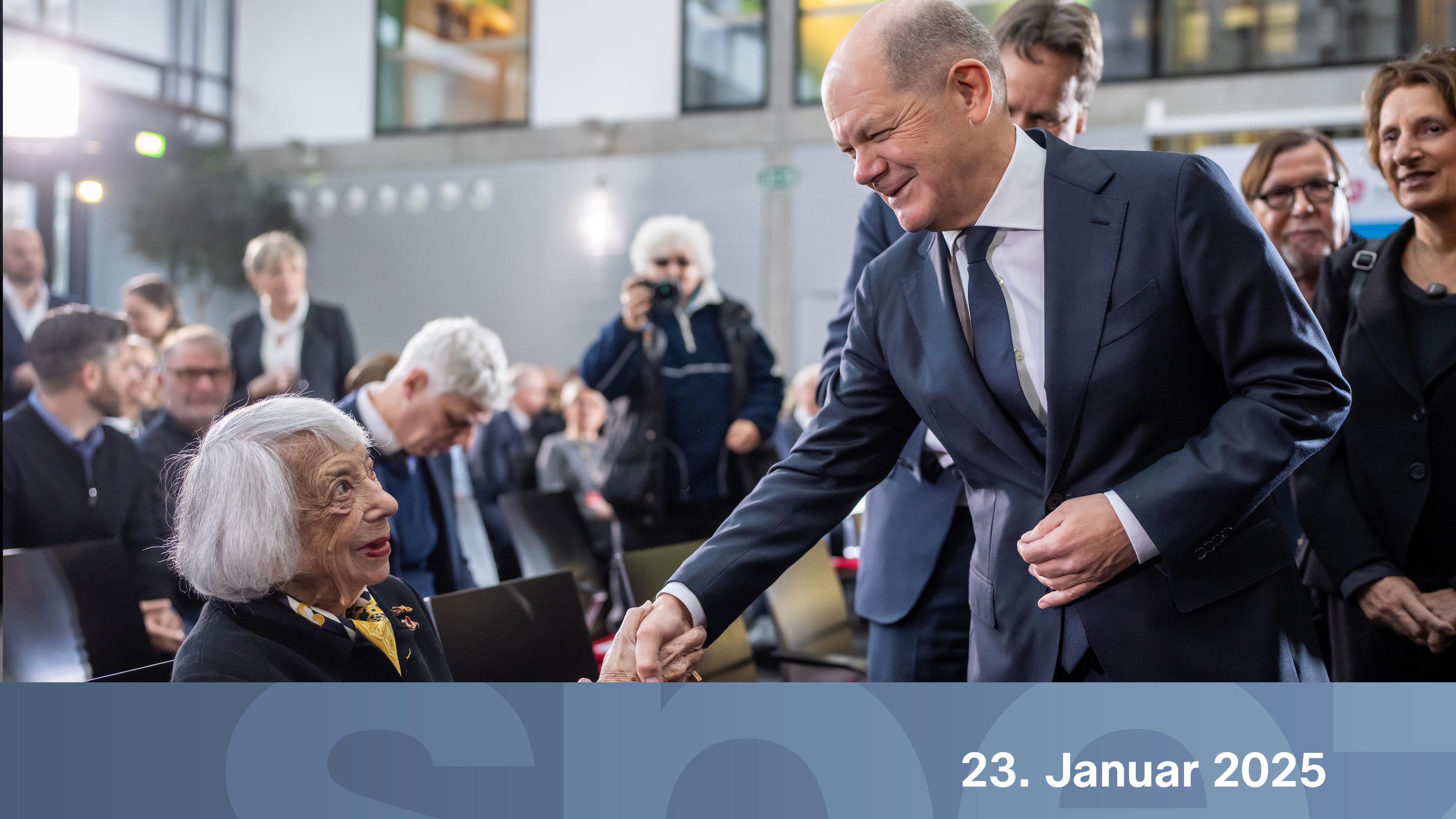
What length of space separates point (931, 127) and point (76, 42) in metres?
11.7

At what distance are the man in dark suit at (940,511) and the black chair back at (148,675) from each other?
1088 millimetres

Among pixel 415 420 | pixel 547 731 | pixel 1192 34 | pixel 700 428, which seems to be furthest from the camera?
pixel 1192 34

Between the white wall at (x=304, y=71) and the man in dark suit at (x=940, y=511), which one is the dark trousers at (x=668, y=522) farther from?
the white wall at (x=304, y=71)

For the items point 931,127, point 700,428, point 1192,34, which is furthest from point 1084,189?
point 1192,34

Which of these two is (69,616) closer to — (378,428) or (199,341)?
(378,428)

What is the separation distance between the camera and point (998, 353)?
1438 millimetres

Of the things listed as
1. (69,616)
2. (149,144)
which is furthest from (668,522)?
(149,144)

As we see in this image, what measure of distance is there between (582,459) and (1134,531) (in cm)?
514

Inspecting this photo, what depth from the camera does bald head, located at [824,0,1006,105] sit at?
1362mm

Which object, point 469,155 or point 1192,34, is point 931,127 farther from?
point 469,155

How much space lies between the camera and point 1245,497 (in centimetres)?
130

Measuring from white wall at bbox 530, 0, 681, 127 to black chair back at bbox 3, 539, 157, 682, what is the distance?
9116 millimetres

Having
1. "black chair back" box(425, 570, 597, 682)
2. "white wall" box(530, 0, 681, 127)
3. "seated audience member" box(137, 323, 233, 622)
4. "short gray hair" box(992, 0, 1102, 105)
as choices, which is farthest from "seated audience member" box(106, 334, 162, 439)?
"white wall" box(530, 0, 681, 127)

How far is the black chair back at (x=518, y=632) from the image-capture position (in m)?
2.06
